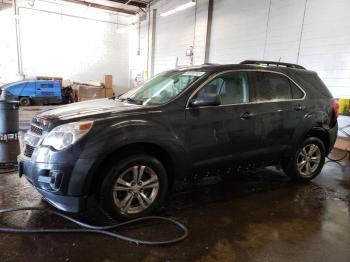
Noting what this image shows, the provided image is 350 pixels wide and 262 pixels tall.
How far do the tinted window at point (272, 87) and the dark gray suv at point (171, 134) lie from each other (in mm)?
13

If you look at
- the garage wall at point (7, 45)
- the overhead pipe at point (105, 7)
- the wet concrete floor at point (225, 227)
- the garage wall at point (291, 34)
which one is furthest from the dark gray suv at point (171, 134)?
the garage wall at point (7, 45)

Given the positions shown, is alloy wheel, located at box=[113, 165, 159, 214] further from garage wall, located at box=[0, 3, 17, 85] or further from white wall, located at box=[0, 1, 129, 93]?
white wall, located at box=[0, 1, 129, 93]

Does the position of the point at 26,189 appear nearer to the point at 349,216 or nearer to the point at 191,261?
the point at 191,261

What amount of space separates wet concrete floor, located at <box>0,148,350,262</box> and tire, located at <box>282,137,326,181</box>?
161mm

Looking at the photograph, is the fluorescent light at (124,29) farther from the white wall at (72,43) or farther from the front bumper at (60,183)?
the front bumper at (60,183)

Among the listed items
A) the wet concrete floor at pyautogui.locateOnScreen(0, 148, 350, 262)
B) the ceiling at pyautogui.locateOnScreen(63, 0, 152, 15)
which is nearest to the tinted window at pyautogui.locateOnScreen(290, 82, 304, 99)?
the wet concrete floor at pyautogui.locateOnScreen(0, 148, 350, 262)

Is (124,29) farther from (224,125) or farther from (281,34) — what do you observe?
(224,125)

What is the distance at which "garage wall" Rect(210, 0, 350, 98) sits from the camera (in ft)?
21.8

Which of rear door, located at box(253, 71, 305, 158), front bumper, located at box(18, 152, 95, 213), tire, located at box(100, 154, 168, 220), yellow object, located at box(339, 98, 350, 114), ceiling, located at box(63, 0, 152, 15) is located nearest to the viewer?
front bumper, located at box(18, 152, 95, 213)

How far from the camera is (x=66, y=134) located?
2541mm

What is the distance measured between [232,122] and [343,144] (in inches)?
167

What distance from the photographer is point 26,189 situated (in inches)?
143

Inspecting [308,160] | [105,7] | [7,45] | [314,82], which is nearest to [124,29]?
[105,7]

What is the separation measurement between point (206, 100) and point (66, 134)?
1.38 m
